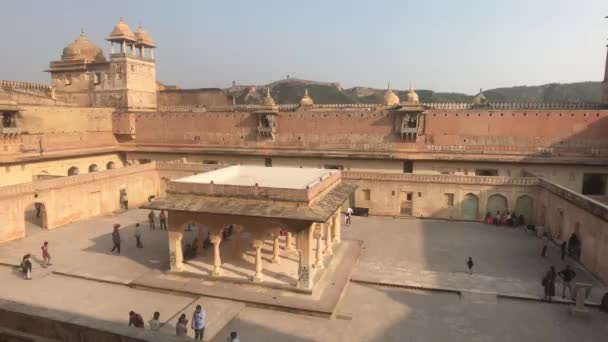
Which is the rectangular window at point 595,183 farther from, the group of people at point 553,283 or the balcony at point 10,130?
the balcony at point 10,130

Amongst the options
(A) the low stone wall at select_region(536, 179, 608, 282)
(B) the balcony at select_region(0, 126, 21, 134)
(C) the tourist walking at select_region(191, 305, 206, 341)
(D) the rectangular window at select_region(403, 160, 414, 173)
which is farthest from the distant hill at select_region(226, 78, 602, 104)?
(C) the tourist walking at select_region(191, 305, 206, 341)

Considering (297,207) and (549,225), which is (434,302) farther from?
(549,225)

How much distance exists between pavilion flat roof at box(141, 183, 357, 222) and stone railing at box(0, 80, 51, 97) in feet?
81.2

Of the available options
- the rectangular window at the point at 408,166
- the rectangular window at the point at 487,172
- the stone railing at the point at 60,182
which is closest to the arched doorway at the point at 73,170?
the stone railing at the point at 60,182

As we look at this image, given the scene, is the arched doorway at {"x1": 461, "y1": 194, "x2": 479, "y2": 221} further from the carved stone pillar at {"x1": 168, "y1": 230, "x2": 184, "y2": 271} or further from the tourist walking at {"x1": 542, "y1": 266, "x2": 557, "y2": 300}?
the carved stone pillar at {"x1": 168, "y1": 230, "x2": 184, "y2": 271}

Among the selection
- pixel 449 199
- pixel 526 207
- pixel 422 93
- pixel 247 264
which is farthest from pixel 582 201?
pixel 422 93

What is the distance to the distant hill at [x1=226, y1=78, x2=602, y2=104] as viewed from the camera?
91900mm

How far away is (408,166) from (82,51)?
30193 mm

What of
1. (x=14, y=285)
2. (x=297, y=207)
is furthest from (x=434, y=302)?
(x=14, y=285)

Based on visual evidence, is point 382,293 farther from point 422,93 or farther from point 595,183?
point 422,93

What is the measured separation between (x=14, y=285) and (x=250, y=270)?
791 cm

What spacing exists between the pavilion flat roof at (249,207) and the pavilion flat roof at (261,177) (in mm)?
1019

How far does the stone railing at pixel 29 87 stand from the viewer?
32.0 metres

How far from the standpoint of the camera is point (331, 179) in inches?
631
